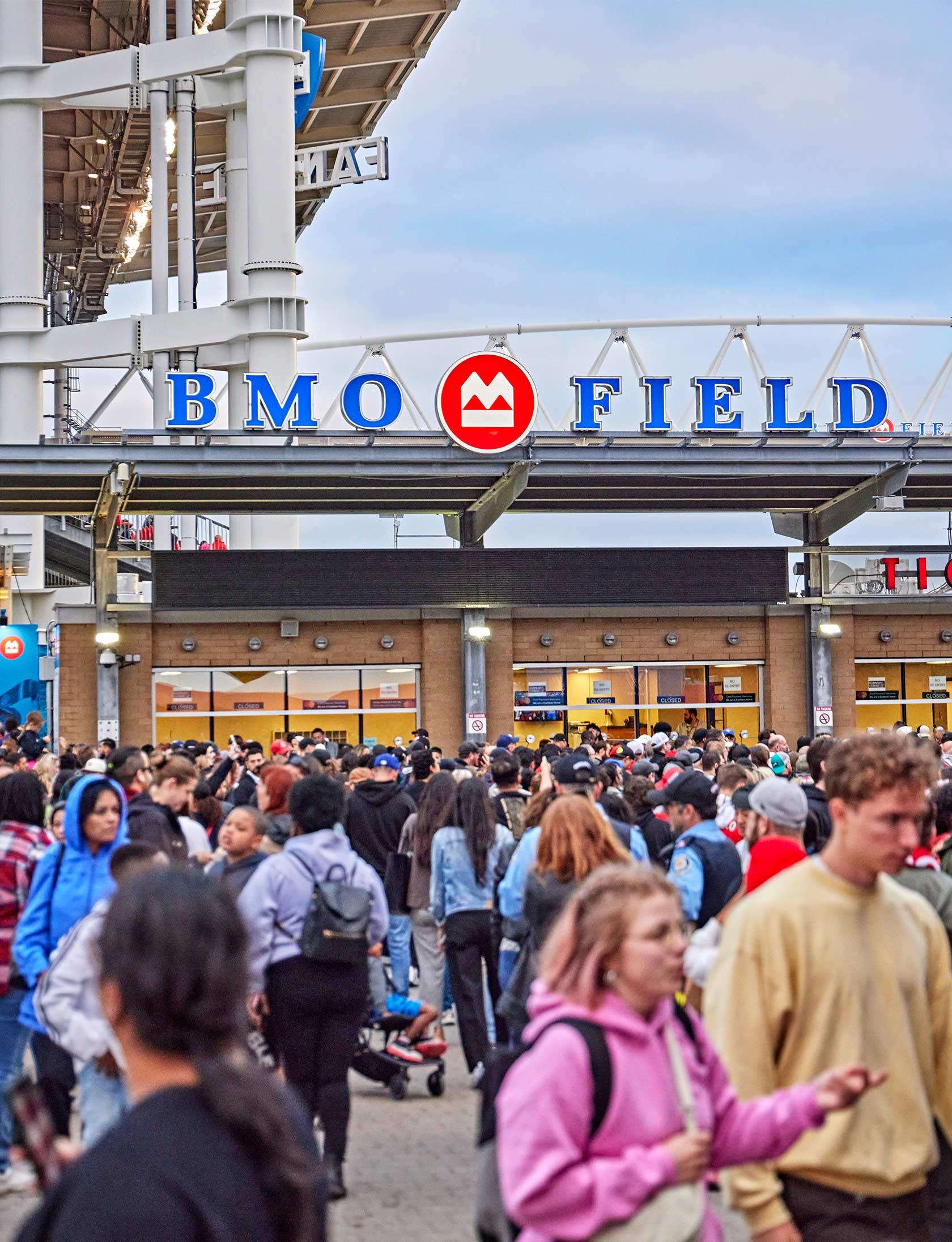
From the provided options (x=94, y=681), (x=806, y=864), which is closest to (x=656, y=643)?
(x=94, y=681)

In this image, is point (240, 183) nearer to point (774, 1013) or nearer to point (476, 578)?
point (476, 578)

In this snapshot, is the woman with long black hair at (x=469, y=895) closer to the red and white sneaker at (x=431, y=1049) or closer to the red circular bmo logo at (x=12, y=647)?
the red and white sneaker at (x=431, y=1049)

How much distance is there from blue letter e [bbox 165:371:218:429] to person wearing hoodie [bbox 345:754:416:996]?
14.9 meters

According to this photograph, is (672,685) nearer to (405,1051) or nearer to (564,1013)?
(405,1051)

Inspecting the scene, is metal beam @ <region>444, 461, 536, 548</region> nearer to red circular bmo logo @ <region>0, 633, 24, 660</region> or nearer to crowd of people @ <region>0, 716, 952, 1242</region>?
red circular bmo logo @ <region>0, 633, 24, 660</region>

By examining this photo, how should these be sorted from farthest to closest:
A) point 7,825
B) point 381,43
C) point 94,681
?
1. point 381,43
2. point 94,681
3. point 7,825

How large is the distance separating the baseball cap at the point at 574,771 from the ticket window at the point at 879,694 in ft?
69.5

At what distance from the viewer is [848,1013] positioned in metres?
4.12

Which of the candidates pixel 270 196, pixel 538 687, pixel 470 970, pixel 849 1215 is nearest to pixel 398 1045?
pixel 470 970

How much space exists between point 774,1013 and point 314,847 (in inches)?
149

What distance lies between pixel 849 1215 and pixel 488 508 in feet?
81.3

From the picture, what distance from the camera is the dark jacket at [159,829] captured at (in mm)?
8727

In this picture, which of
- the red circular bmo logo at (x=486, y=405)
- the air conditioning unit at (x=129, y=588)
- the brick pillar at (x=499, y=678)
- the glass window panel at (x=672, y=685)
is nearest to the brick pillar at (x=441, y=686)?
the brick pillar at (x=499, y=678)

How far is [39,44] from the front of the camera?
3303cm
